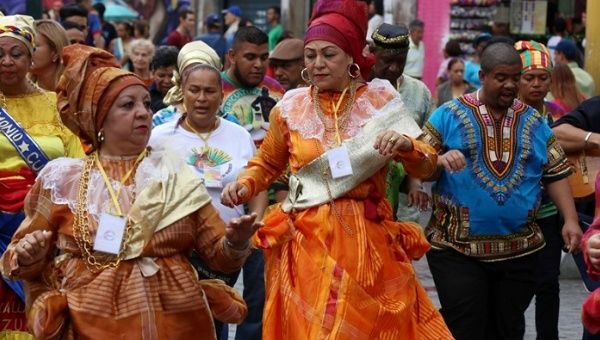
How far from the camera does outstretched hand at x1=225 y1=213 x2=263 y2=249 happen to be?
5695 mm

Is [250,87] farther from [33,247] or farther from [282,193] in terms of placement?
[33,247]

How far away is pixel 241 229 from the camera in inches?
226

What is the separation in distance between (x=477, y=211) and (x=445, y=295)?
0.52 m

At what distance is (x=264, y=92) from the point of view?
9398mm

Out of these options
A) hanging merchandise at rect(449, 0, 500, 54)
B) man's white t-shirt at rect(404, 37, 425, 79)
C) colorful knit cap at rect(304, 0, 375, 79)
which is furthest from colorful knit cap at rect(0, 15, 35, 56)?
hanging merchandise at rect(449, 0, 500, 54)

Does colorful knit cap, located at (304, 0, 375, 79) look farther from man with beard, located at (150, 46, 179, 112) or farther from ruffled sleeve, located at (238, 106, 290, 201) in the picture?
man with beard, located at (150, 46, 179, 112)

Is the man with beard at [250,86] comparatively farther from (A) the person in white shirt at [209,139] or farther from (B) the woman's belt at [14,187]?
(B) the woman's belt at [14,187]

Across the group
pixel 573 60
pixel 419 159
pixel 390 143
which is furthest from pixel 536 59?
pixel 573 60

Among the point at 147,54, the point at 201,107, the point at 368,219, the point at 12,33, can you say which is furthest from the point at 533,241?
the point at 147,54

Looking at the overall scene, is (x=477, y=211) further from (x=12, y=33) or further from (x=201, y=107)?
(x=12, y=33)

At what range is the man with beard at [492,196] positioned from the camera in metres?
7.94

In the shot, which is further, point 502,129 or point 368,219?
point 502,129

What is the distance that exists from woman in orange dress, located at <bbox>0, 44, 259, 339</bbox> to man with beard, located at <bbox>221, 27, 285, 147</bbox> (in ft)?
9.93

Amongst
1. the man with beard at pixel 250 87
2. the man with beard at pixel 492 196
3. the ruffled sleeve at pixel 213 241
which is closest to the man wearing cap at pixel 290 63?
the man with beard at pixel 250 87
